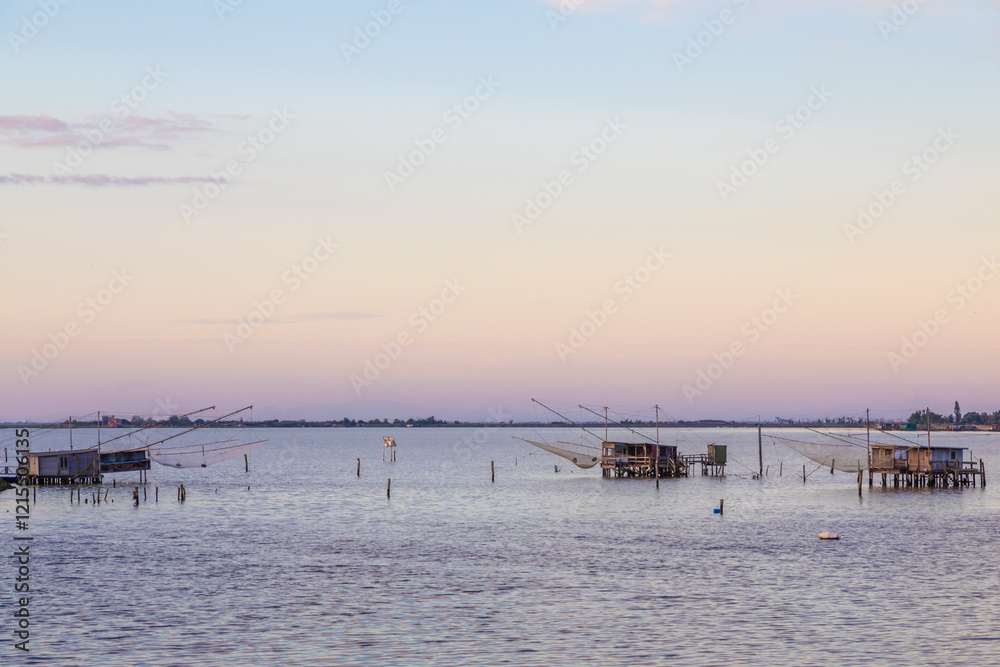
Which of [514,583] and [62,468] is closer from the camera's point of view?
[514,583]

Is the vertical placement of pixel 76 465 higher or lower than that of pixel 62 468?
higher

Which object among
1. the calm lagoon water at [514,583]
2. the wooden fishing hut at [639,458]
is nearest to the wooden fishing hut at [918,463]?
the calm lagoon water at [514,583]

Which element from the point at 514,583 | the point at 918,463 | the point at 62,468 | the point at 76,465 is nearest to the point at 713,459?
the point at 918,463

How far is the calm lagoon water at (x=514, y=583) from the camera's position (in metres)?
33.9

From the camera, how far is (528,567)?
166 ft

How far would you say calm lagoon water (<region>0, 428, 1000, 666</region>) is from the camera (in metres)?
33.9

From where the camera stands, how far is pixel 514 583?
151 feet

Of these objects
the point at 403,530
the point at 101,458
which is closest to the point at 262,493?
the point at 101,458

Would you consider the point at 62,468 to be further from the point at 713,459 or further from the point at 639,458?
the point at 713,459

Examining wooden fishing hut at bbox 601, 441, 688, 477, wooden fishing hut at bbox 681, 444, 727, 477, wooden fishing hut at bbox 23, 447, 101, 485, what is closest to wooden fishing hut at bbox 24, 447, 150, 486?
wooden fishing hut at bbox 23, 447, 101, 485

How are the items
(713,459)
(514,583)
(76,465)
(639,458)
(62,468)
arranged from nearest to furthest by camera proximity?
(514,583)
(62,468)
(76,465)
(639,458)
(713,459)

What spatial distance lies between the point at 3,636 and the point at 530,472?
114 metres

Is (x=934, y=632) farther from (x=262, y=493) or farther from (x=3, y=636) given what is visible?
(x=262, y=493)

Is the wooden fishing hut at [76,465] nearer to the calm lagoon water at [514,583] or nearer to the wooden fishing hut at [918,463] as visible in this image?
the calm lagoon water at [514,583]
